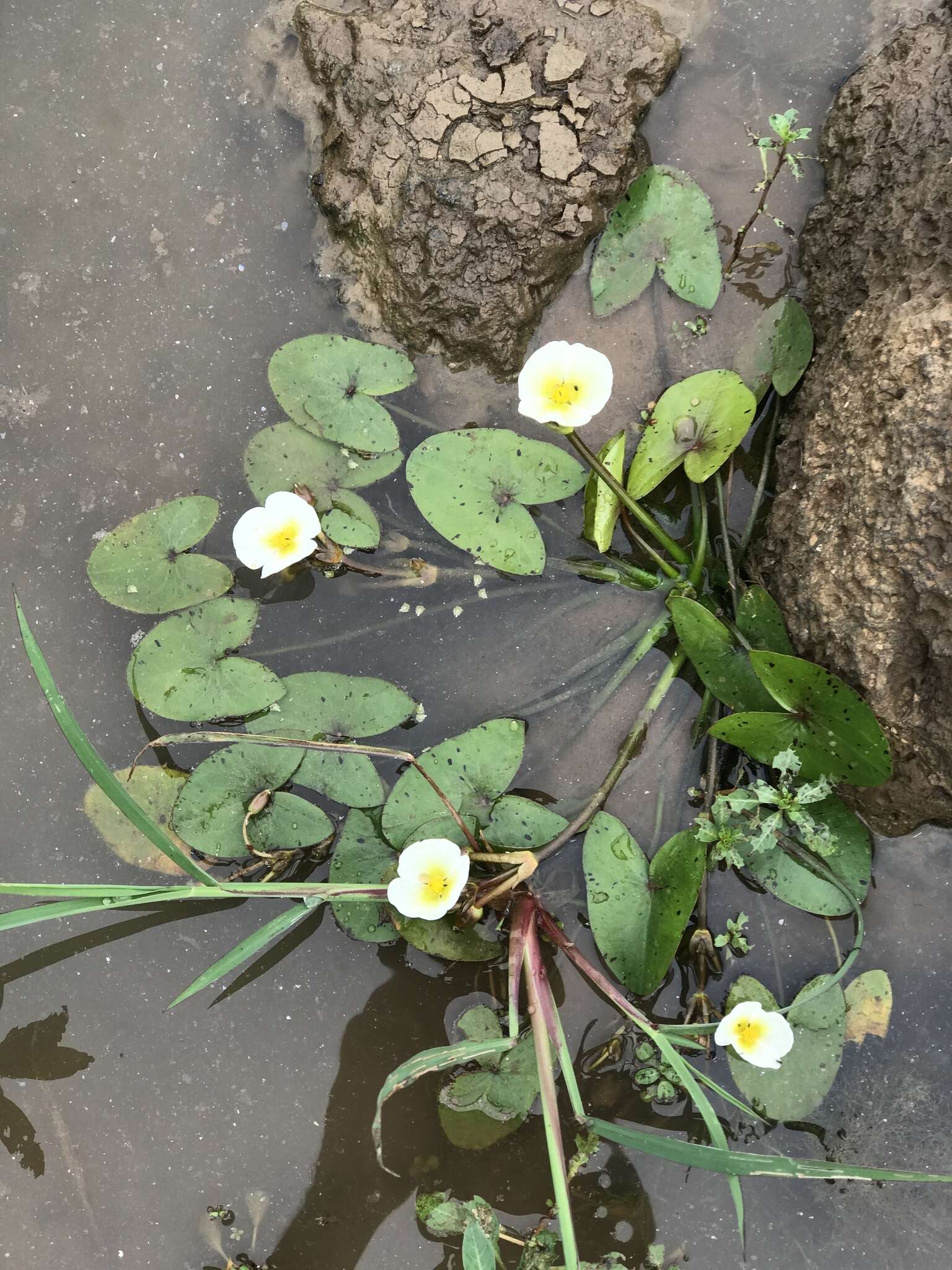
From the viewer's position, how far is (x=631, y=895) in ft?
5.83

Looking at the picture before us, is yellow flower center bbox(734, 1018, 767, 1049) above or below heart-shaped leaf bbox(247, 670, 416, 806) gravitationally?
below

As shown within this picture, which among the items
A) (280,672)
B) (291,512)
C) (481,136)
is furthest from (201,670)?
(481,136)

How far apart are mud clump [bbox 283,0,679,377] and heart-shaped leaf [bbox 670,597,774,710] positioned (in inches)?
27.6

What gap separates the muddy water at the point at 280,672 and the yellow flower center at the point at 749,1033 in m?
0.23

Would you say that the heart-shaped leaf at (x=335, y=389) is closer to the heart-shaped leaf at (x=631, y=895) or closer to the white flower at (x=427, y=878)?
the white flower at (x=427, y=878)

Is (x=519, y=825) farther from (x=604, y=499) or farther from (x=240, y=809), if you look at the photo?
(x=604, y=499)

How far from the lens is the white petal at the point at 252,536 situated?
5.62 ft

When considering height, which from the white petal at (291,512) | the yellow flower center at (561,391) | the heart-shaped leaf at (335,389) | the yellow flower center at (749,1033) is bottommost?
the yellow flower center at (749,1033)

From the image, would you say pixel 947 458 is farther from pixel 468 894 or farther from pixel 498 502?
pixel 468 894

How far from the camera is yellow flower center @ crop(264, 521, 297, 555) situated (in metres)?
1.73

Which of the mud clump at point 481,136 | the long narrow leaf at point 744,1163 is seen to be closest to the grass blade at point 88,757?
the long narrow leaf at point 744,1163

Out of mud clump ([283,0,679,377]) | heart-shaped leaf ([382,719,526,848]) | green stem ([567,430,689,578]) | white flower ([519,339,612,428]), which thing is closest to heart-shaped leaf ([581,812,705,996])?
heart-shaped leaf ([382,719,526,848])

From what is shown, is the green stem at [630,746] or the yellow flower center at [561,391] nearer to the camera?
the yellow flower center at [561,391]

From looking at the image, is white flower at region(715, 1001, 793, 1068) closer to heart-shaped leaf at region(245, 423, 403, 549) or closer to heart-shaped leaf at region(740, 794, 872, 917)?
heart-shaped leaf at region(740, 794, 872, 917)
